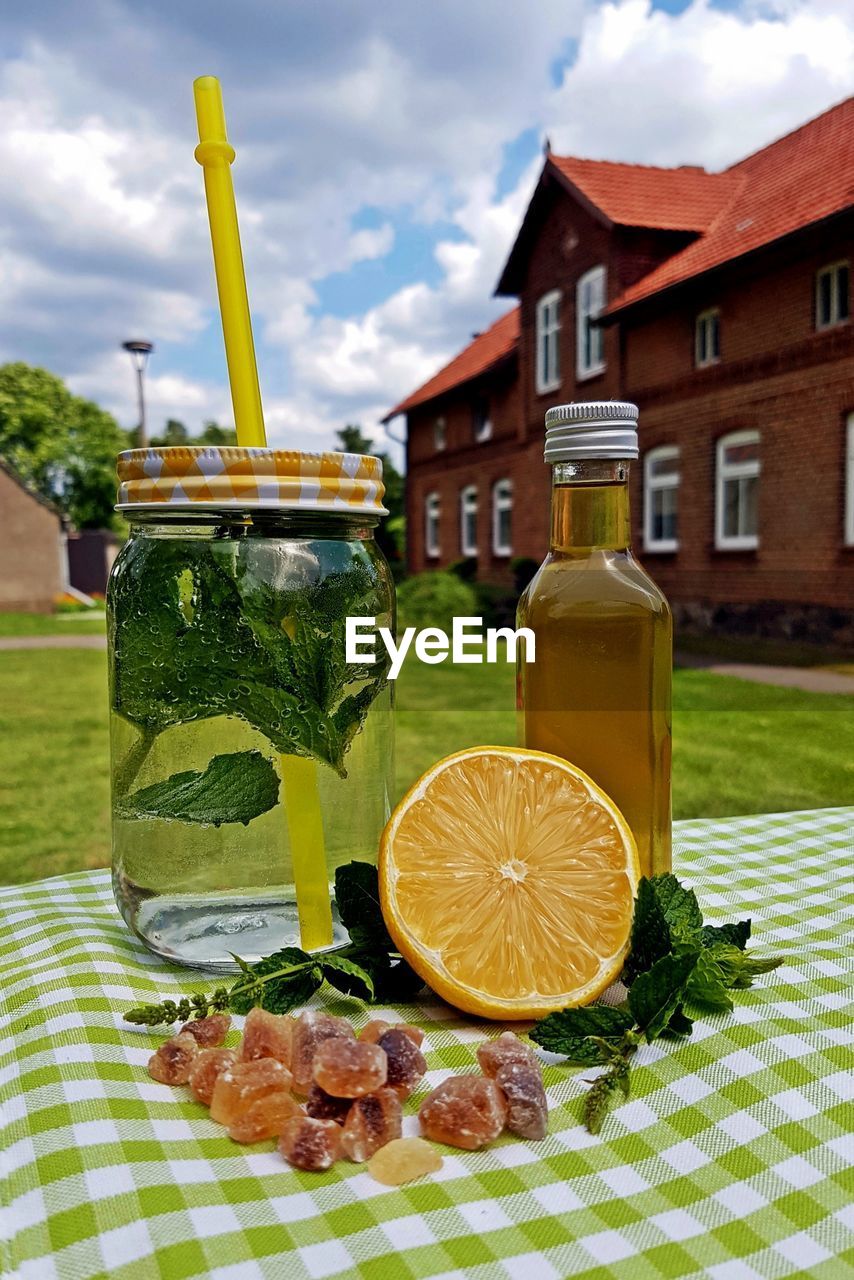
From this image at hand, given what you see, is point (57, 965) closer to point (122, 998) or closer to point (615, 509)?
point (122, 998)

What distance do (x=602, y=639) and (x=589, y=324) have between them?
8919 mm

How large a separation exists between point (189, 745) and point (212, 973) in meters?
0.18

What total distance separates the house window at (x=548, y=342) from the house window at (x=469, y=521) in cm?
259

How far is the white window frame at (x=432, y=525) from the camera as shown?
13.6 m

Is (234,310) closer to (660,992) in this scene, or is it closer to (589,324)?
(660,992)

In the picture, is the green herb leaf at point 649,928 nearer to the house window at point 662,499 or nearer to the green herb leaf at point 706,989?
the green herb leaf at point 706,989

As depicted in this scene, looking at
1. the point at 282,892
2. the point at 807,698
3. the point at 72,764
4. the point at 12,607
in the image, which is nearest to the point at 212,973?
the point at 282,892

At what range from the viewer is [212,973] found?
0.73 meters

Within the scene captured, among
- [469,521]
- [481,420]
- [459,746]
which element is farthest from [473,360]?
[459,746]

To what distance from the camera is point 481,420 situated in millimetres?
12273

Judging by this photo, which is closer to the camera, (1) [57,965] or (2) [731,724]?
(1) [57,965]

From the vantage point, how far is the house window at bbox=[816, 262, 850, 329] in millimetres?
6801

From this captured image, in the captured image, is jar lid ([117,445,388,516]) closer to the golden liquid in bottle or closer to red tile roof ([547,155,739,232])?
the golden liquid in bottle

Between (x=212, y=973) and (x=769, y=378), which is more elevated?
(x=769, y=378)
